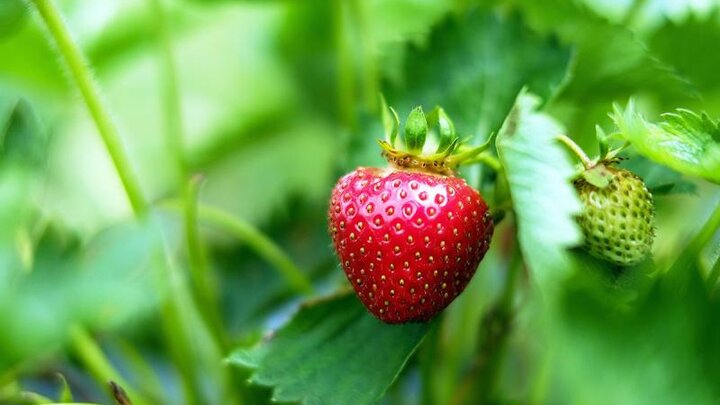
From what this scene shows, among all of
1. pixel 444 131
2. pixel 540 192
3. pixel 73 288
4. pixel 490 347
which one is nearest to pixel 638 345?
pixel 540 192

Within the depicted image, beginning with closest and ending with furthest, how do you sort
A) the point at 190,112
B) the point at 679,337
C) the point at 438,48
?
the point at 679,337 < the point at 438,48 < the point at 190,112

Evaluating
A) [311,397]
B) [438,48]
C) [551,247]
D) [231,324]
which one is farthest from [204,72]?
[551,247]

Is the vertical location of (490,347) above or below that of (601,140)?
below

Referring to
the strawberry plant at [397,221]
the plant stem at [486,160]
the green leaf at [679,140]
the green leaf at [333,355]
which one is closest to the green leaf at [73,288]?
the strawberry plant at [397,221]

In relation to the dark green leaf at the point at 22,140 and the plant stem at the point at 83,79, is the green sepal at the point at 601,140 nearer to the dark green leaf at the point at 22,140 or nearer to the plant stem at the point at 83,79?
the plant stem at the point at 83,79

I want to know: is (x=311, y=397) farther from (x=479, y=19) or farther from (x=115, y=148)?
(x=479, y=19)

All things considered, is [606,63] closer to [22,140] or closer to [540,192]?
[540,192]

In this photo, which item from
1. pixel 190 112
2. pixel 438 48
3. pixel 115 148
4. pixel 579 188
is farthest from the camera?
pixel 190 112
